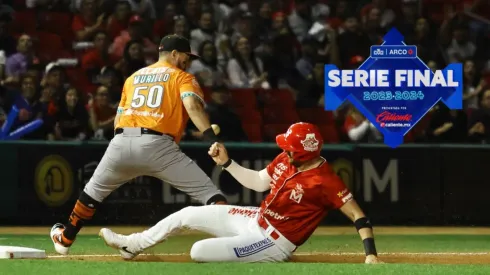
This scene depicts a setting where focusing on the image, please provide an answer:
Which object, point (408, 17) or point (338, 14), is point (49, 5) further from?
point (408, 17)

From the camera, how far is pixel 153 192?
1414 cm

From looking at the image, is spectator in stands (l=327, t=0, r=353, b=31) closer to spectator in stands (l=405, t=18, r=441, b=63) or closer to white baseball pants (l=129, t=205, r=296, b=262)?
spectator in stands (l=405, t=18, r=441, b=63)

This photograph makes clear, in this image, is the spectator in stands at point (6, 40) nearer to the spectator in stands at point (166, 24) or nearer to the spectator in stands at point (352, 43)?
the spectator in stands at point (166, 24)

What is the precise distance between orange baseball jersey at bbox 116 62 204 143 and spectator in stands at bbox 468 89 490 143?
6.37 m

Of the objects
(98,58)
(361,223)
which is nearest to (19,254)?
(361,223)

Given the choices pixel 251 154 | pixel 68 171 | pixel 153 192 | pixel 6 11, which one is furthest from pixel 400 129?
pixel 6 11

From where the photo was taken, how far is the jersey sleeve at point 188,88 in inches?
376

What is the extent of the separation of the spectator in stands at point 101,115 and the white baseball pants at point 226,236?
5915 mm

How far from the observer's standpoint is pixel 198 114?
372 inches

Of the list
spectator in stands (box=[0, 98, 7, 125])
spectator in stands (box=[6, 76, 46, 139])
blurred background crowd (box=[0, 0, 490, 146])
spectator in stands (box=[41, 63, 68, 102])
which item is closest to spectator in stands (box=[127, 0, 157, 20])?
blurred background crowd (box=[0, 0, 490, 146])

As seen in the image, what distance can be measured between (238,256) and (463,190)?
640 centimetres

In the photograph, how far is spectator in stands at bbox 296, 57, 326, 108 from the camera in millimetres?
15969

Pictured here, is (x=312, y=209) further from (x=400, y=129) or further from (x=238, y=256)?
(x=400, y=129)
